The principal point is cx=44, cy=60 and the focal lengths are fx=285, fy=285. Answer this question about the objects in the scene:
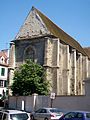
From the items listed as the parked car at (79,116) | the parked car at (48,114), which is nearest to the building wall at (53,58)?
the parked car at (48,114)

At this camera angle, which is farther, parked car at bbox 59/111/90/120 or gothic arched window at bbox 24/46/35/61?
gothic arched window at bbox 24/46/35/61

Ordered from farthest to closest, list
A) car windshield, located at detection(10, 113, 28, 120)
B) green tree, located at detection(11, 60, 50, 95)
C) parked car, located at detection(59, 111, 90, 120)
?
green tree, located at detection(11, 60, 50, 95)
parked car, located at detection(59, 111, 90, 120)
car windshield, located at detection(10, 113, 28, 120)

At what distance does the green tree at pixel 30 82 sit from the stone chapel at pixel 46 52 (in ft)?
10.1

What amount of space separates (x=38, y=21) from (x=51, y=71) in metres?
9.34

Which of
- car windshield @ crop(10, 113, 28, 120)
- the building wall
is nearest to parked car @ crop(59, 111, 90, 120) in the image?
car windshield @ crop(10, 113, 28, 120)

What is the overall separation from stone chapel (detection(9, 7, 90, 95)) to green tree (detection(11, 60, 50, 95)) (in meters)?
3.09

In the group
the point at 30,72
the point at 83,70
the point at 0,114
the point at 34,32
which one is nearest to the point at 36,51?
the point at 34,32

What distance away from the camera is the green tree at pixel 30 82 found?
3959 cm

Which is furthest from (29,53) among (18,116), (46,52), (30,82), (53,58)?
(18,116)

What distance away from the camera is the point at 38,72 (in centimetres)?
4275

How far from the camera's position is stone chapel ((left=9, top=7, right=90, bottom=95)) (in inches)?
1774

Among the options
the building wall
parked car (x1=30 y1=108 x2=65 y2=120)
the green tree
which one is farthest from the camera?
the building wall

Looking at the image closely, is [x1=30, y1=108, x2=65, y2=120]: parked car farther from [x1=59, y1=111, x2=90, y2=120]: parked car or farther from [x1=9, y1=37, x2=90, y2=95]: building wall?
[x1=9, y1=37, x2=90, y2=95]: building wall

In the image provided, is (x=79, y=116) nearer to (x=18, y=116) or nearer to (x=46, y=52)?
(x=18, y=116)
